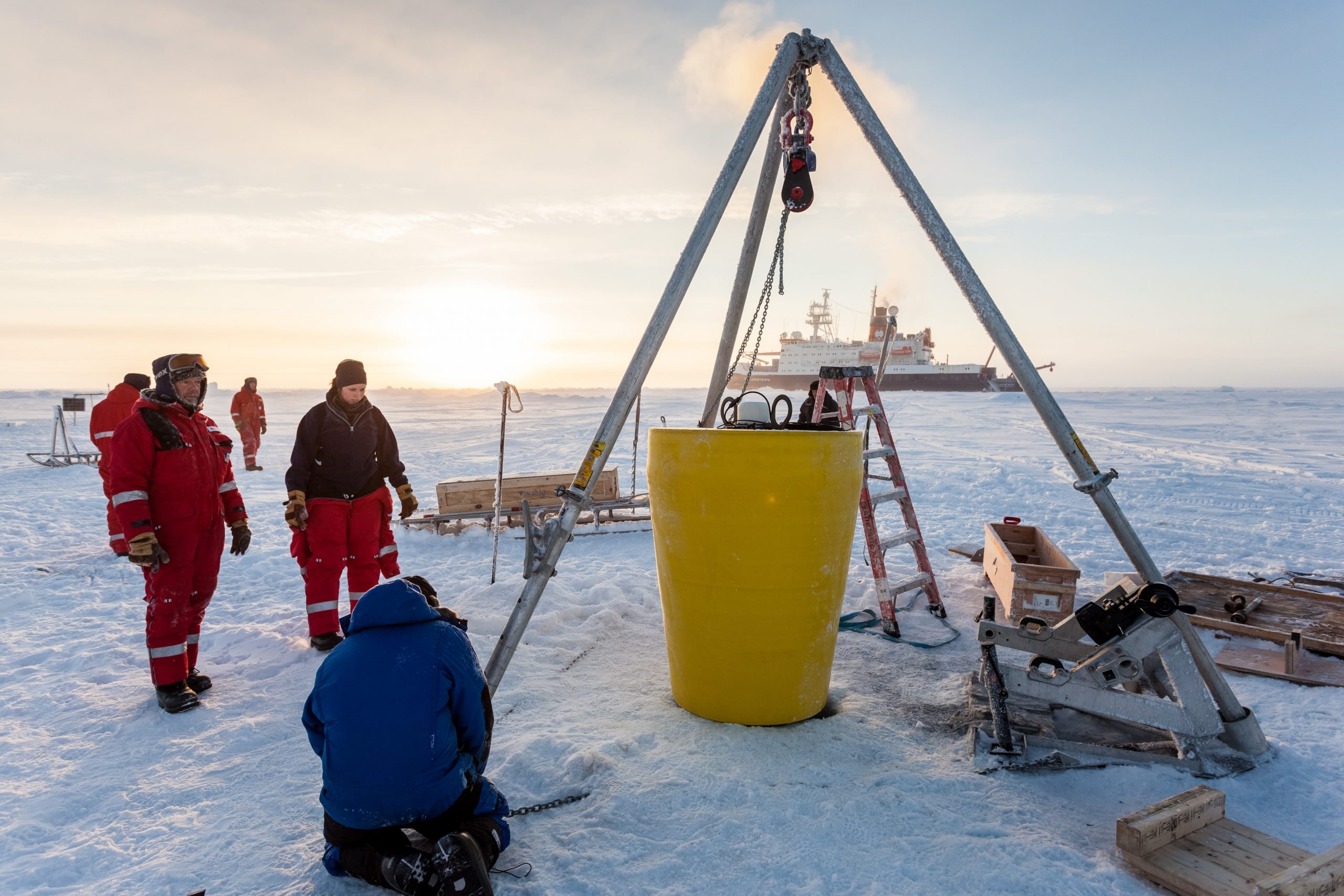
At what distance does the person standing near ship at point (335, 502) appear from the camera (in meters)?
4.61

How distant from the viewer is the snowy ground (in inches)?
97.5

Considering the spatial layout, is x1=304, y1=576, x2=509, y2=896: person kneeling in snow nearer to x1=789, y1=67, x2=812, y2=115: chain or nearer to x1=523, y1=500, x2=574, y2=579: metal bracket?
x1=523, y1=500, x2=574, y2=579: metal bracket

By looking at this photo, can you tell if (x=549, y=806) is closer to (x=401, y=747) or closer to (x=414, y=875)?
(x=414, y=875)

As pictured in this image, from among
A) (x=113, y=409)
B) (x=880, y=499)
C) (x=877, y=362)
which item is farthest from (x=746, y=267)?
(x=877, y=362)

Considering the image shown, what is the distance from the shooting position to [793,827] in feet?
8.74

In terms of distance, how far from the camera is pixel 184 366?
406 centimetres

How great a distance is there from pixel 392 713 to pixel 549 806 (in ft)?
3.06

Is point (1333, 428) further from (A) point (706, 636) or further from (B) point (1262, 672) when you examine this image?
(A) point (706, 636)

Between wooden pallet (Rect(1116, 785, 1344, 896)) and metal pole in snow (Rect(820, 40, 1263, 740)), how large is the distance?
761 mm

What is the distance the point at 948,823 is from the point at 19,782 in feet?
13.5

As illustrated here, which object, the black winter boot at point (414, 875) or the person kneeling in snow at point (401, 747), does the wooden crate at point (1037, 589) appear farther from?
the black winter boot at point (414, 875)

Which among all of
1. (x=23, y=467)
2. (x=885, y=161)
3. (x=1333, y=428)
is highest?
(x=885, y=161)

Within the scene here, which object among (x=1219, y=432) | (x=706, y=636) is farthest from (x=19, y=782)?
(x=1219, y=432)

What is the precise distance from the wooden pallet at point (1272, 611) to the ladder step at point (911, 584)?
1841mm
